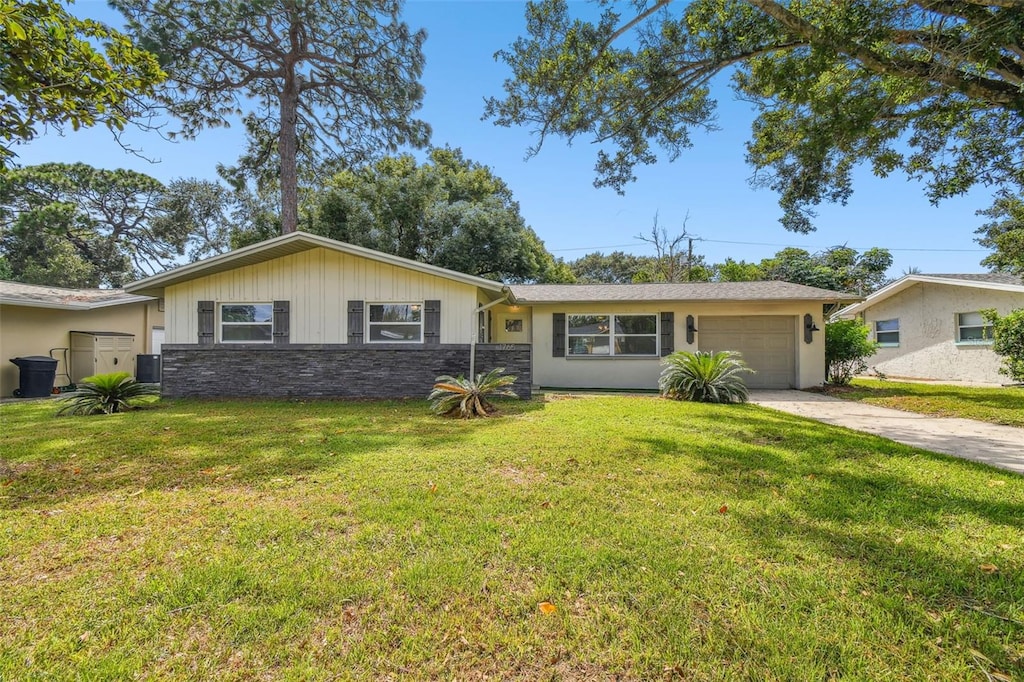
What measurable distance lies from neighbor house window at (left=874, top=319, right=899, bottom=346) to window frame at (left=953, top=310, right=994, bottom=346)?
2.26 metres

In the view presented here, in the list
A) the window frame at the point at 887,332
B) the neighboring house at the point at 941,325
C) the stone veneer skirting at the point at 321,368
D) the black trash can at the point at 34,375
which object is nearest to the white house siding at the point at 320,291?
the stone veneer skirting at the point at 321,368

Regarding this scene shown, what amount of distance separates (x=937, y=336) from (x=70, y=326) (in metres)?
26.2

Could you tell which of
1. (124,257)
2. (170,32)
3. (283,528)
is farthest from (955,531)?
(124,257)

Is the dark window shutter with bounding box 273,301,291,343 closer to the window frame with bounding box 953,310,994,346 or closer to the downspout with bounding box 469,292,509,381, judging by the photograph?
the downspout with bounding box 469,292,509,381

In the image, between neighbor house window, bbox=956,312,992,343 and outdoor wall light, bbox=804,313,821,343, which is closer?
outdoor wall light, bbox=804,313,821,343

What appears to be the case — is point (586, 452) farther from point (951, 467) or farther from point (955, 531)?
point (951, 467)

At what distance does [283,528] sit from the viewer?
2.97 m

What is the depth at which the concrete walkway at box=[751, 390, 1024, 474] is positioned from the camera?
507 centimetres

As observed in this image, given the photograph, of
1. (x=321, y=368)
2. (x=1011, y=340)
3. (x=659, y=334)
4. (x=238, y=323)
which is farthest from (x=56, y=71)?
(x=1011, y=340)

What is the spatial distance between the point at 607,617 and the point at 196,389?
10.9 meters

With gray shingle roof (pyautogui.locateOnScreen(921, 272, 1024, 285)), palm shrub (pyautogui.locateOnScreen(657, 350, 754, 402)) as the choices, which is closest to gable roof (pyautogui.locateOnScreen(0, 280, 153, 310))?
palm shrub (pyautogui.locateOnScreen(657, 350, 754, 402))

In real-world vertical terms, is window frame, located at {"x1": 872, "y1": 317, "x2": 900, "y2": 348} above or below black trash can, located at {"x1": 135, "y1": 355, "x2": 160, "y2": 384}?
above

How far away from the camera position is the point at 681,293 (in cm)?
1191

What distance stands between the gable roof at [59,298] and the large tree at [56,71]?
7617mm
